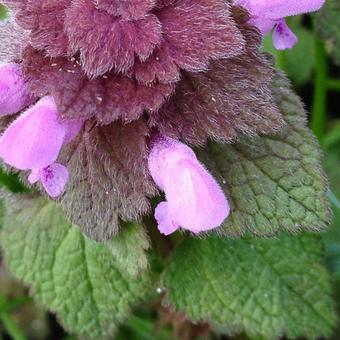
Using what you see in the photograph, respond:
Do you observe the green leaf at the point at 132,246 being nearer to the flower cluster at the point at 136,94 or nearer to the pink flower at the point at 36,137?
the flower cluster at the point at 136,94

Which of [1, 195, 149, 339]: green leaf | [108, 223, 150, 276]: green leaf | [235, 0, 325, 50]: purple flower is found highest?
[235, 0, 325, 50]: purple flower

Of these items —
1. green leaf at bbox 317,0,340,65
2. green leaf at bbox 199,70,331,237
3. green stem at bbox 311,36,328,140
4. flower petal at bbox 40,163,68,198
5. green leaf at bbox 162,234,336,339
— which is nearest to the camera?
flower petal at bbox 40,163,68,198

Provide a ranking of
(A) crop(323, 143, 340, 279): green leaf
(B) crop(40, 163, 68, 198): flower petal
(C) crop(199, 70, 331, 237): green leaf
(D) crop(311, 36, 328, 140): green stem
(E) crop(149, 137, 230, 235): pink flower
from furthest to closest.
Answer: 1. (D) crop(311, 36, 328, 140): green stem
2. (A) crop(323, 143, 340, 279): green leaf
3. (C) crop(199, 70, 331, 237): green leaf
4. (B) crop(40, 163, 68, 198): flower petal
5. (E) crop(149, 137, 230, 235): pink flower

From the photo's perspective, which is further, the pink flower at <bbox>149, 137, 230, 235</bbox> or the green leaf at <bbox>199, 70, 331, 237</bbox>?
the green leaf at <bbox>199, 70, 331, 237</bbox>

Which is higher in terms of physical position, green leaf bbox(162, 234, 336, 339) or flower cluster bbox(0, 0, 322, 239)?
flower cluster bbox(0, 0, 322, 239)

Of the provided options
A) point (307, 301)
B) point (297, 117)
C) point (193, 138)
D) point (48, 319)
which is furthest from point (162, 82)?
point (48, 319)

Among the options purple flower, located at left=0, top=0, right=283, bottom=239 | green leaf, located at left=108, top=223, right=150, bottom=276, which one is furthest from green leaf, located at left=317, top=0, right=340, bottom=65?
green leaf, located at left=108, top=223, right=150, bottom=276

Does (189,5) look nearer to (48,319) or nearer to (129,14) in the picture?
(129,14)

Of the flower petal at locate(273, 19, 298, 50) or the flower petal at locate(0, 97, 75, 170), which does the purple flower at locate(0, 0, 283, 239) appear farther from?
the flower petal at locate(273, 19, 298, 50)

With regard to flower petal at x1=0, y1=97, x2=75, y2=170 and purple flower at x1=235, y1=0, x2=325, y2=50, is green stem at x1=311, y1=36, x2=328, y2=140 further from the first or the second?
flower petal at x1=0, y1=97, x2=75, y2=170
